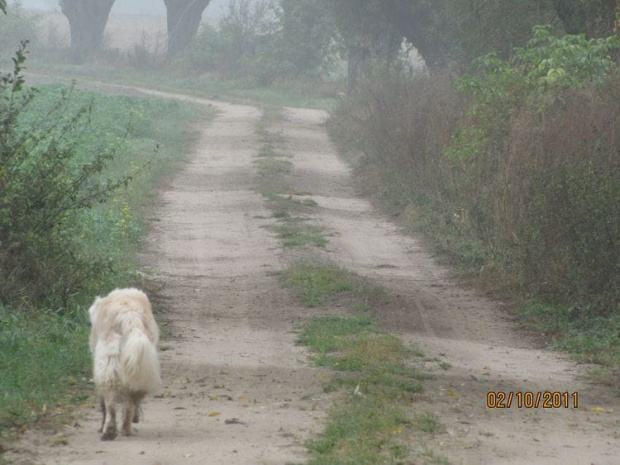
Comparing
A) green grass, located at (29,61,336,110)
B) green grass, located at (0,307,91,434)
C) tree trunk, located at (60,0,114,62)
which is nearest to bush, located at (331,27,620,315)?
green grass, located at (0,307,91,434)

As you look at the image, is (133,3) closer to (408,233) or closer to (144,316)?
(408,233)

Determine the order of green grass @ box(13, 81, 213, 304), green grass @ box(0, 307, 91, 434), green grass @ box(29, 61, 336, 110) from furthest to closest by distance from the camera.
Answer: green grass @ box(29, 61, 336, 110) → green grass @ box(13, 81, 213, 304) → green grass @ box(0, 307, 91, 434)

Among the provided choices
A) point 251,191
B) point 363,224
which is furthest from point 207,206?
point 363,224

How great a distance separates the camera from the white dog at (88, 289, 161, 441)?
6.61 metres

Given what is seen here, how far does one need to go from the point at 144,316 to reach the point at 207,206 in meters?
12.7

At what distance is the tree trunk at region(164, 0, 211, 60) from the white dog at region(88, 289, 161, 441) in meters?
53.1

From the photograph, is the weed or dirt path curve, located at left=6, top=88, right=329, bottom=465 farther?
the weed

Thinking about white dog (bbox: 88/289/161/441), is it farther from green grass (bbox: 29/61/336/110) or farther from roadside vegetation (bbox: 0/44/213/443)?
green grass (bbox: 29/61/336/110)

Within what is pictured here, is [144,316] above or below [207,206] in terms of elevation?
above

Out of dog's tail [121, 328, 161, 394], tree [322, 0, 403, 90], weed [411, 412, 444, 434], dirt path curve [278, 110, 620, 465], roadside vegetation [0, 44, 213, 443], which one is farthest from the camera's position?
tree [322, 0, 403, 90]

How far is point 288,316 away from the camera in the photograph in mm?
11555

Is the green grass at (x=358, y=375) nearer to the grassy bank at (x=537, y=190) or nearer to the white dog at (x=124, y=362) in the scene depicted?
the white dog at (x=124, y=362)

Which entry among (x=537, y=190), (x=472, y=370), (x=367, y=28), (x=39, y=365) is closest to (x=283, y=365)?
(x=472, y=370)

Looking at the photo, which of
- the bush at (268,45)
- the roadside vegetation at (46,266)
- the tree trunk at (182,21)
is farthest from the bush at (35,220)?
the tree trunk at (182,21)
